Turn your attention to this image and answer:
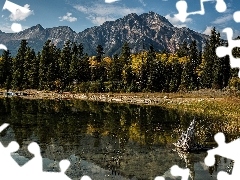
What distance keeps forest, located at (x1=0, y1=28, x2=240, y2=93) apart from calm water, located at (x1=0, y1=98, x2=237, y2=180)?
4406 centimetres

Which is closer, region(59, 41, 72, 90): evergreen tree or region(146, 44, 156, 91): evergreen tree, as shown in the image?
region(146, 44, 156, 91): evergreen tree

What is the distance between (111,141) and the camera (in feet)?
102

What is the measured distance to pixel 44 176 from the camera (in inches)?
704

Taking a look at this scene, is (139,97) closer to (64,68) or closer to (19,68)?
(64,68)

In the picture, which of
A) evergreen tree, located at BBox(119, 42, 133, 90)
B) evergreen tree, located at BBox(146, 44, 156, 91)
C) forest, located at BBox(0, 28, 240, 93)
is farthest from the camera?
evergreen tree, located at BBox(119, 42, 133, 90)

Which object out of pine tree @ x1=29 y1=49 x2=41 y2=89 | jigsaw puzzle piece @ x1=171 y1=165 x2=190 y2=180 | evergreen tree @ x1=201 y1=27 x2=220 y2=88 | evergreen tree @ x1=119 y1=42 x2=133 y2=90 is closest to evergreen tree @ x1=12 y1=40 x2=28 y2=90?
pine tree @ x1=29 y1=49 x2=41 y2=89

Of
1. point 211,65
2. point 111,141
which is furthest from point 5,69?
point 111,141

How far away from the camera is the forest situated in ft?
301

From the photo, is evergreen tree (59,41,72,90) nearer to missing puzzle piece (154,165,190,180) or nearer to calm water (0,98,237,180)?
calm water (0,98,237,180)

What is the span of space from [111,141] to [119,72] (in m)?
74.4

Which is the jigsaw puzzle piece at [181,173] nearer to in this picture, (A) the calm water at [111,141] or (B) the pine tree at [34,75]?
(A) the calm water at [111,141]

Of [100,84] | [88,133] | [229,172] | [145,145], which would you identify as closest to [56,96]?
[100,84]

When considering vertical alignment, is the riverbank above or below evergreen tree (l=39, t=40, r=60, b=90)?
below

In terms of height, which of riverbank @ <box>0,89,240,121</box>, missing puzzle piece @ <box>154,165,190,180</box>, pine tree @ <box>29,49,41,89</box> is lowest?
missing puzzle piece @ <box>154,165,190,180</box>
